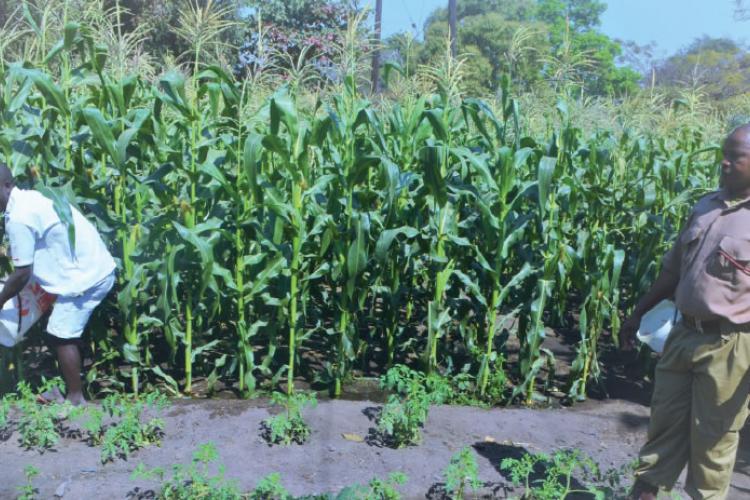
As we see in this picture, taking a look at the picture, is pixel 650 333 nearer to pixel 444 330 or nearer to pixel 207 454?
pixel 444 330

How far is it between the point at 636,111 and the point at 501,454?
13.1ft

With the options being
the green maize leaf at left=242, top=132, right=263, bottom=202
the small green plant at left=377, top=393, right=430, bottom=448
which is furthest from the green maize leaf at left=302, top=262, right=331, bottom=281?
the small green plant at left=377, top=393, right=430, bottom=448

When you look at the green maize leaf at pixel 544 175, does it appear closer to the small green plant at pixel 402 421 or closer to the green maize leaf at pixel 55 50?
the small green plant at pixel 402 421

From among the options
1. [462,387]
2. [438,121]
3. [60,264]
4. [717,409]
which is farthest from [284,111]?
[717,409]

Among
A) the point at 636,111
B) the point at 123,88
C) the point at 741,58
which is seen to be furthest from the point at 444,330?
the point at 741,58

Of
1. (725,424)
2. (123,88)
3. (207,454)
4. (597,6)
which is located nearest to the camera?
(725,424)

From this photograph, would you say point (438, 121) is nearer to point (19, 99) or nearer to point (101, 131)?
point (101, 131)

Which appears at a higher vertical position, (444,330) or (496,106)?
(496,106)

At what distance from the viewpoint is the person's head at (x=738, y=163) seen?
Answer: 3.37m

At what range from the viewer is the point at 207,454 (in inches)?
152

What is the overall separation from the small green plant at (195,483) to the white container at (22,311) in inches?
52.3

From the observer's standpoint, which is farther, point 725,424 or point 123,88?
point 123,88

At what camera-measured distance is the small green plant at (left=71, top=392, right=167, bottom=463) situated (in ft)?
13.7

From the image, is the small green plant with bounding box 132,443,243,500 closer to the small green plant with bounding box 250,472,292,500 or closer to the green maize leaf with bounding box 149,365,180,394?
the small green plant with bounding box 250,472,292,500
